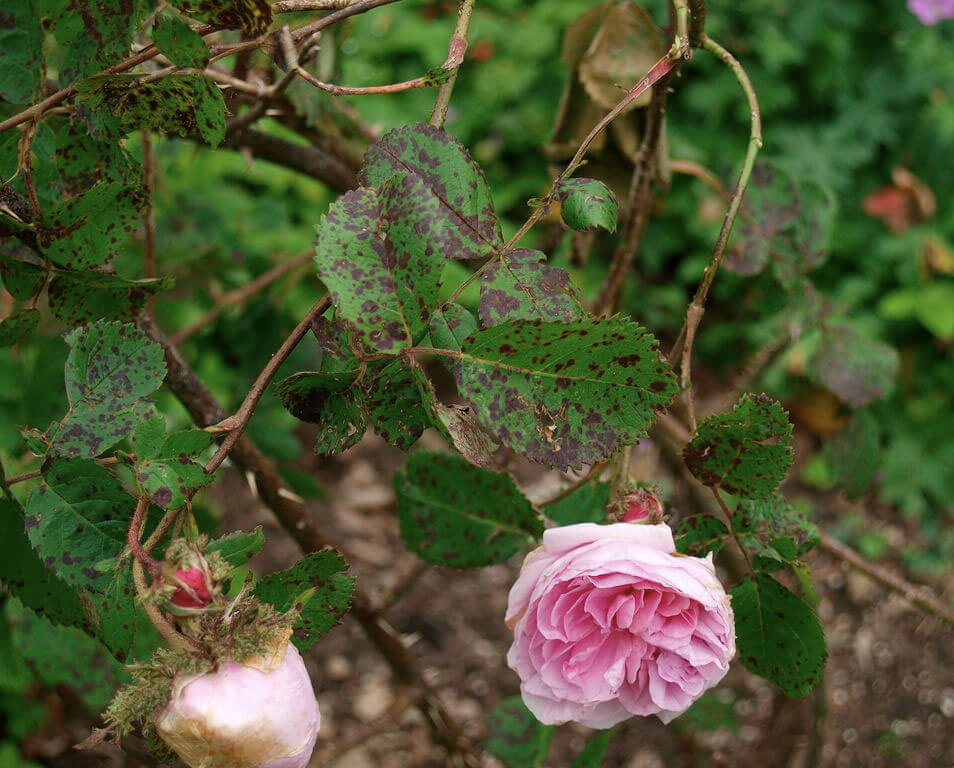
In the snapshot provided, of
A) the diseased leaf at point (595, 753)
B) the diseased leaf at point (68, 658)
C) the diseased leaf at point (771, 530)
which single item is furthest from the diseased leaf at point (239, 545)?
the diseased leaf at point (68, 658)

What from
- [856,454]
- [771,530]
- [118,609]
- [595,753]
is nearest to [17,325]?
[118,609]

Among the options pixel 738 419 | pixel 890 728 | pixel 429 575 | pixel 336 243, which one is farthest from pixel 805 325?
pixel 429 575

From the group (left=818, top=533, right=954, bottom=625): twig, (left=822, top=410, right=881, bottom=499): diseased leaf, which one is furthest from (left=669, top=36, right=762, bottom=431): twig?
(left=822, top=410, right=881, bottom=499): diseased leaf

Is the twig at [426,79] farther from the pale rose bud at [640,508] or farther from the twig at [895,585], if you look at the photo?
the twig at [895,585]

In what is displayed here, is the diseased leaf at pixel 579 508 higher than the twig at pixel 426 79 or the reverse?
the reverse

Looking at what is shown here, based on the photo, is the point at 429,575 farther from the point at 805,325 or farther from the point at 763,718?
the point at 805,325

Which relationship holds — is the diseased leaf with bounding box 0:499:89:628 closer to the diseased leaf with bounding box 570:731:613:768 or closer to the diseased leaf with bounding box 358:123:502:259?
the diseased leaf with bounding box 358:123:502:259

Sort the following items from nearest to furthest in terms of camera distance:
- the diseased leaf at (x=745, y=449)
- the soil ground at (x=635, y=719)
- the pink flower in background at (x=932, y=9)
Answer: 1. the diseased leaf at (x=745, y=449)
2. the soil ground at (x=635, y=719)
3. the pink flower in background at (x=932, y=9)

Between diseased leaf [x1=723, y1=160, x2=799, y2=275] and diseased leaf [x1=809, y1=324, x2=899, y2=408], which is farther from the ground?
diseased leaf [x1=723, y1=160, x2=799, y2=275]
